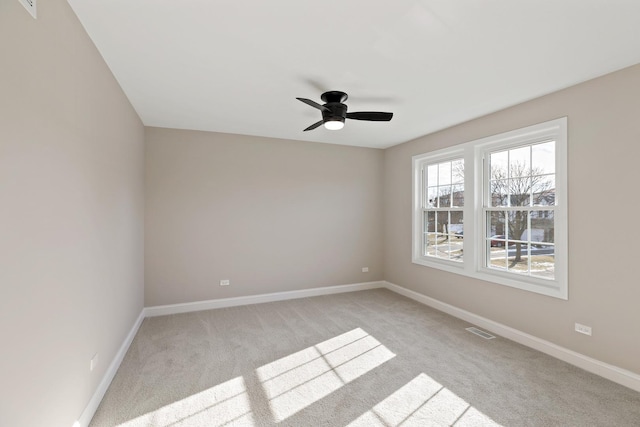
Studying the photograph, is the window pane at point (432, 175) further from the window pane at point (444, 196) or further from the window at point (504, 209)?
the window pane at point (444, 196)

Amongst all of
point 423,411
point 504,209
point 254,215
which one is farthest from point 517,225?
point 254,215

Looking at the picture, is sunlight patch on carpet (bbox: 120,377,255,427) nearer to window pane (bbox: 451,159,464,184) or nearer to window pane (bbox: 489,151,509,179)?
window pane (bbox: 489,151,509,179)

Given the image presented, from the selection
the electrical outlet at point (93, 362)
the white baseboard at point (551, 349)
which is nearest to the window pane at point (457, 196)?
the white baseboard at point (551, 349)

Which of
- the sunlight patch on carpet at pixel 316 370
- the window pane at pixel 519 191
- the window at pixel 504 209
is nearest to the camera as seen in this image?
the sunlight patch on carpet at pixel 316 370

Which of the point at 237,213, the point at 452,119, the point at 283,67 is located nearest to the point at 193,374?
the point at 237,213

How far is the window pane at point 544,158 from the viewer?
10.4ft

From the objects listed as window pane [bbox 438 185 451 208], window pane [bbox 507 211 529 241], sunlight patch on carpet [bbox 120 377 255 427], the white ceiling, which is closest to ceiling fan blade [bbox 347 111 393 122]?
the white ceiling

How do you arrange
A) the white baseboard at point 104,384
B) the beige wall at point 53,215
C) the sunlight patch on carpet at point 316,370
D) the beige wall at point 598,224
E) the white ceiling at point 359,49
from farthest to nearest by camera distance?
the beige wall at point 598,224
the sunlight patch on carpet at point 316,370
the white baseboard at point 104,384
the white ceiling at point 359,49
the beige wall at point 53,215

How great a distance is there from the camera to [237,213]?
4.73m

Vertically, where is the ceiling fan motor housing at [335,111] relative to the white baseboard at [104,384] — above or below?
above

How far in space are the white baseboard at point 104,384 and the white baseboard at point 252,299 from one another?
2.34ft

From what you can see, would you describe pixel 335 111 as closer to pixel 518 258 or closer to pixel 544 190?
pixel 544 190

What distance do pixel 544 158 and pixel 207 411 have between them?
3.94 m

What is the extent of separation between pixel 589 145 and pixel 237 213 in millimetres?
4270
